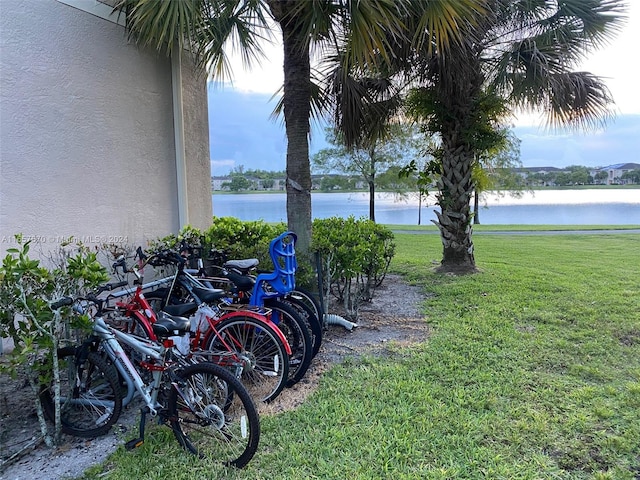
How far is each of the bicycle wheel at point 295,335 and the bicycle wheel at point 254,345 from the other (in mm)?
241

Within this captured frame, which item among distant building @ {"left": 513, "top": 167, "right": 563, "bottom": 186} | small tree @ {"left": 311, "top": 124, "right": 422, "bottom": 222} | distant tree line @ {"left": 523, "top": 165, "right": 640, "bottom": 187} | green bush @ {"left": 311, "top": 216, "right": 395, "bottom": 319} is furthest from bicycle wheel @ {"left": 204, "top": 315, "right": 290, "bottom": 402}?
distant tree line @ {"left": 523, "top": 165, "right": 640, "bottom": 187}

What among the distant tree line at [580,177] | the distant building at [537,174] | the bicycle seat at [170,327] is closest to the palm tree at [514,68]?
the bicycle seat at [170,327]

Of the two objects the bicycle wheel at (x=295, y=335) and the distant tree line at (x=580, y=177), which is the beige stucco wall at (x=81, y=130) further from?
the distant tree line at (x=580, y=177)

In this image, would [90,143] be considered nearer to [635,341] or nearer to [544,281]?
[635,341]

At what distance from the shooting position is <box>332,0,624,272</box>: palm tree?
6.26m

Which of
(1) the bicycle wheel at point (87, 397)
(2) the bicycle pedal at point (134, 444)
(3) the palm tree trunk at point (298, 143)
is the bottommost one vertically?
(2) the bicycle pedal at point (134, 444)

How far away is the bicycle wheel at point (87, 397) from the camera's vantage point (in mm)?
2641

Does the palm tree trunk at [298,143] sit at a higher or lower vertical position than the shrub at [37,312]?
higher

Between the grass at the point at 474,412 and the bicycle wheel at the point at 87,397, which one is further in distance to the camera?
A: the bicycle wheel at the point at 87,397

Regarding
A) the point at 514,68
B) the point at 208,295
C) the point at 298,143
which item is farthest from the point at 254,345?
the point at 514,68

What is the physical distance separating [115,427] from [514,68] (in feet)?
23.7

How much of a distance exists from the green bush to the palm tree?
2115 millimetres

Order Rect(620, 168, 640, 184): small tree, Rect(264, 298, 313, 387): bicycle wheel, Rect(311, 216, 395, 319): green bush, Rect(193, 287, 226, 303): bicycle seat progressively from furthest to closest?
Rect(620, 168, 640, 184): small tree → Rect(311, 216, 395, 319): green bush → Rect(264, 298, 313, 387): bicycle wheel → Rect(193, 287, 226, 303): bicycle seat

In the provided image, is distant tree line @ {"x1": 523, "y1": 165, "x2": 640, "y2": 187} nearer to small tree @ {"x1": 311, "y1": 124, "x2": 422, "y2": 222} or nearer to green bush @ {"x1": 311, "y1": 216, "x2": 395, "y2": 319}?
small tree @ {"x1": 311, "y1": 124, "x2": 422, "y2": 222}
